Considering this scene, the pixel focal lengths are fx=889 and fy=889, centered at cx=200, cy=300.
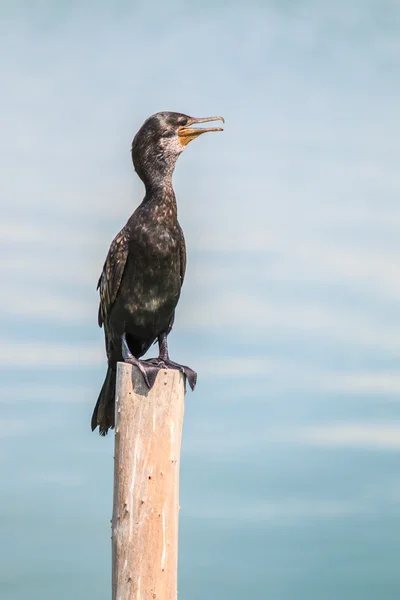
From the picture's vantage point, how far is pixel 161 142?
6.53 metres

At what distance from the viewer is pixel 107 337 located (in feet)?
22.9

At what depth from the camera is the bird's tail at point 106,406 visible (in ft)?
22.8

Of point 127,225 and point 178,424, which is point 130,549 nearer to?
point 178,424

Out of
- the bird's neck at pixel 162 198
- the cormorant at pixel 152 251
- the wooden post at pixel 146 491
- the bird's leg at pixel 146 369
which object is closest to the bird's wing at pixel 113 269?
the cormorant at pixel 152 251

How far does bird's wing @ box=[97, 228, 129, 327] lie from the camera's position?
652 cm

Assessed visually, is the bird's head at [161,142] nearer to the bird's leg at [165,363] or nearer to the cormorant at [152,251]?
the cormorant at [152,251]

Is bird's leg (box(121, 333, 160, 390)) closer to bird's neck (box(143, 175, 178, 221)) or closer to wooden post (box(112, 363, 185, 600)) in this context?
wooden post (box(112, 363, 185, 600))

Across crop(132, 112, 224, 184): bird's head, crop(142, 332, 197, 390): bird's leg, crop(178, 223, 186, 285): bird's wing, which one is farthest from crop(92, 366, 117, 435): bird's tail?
crop(132, 112, 224, 184): bird's head

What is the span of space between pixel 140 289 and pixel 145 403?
910 millimetres

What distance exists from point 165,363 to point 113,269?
31.3 inches

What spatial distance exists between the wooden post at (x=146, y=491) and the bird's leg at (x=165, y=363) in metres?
0.27

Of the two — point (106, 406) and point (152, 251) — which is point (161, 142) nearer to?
point (152, 251)

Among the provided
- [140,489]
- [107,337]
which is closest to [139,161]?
[107,337]

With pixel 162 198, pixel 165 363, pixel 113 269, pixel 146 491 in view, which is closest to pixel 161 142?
pixel 162 198
